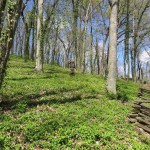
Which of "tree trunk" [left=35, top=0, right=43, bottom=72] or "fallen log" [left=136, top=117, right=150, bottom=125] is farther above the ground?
"tree trunk" [left=35, top=0, right=43, bottom=72]

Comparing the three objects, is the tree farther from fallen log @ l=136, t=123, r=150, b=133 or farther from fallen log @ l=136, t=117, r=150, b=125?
fallen log @ l=136, t=123, r=150, b=133

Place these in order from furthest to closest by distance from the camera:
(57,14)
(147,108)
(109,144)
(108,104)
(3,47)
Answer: (57,14) < (108,104) < (147,108) < (3,47) < (109,144)

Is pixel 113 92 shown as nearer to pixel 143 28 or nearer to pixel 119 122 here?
pixel 119 122

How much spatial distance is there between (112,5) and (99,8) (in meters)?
25.8

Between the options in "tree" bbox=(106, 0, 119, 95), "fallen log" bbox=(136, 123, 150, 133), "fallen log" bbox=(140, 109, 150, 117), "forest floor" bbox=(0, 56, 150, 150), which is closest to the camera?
"forest floor" bbox=(0, 56, 150, 150)

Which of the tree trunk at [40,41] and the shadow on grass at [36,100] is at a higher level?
the tree trunk at [40,41]

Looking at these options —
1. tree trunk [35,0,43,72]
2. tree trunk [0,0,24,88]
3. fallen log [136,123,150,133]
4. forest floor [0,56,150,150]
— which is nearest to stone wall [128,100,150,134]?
fallen log [136,123,150,133]

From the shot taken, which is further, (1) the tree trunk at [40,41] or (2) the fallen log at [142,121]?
(1) the tree trunk at [40,41]

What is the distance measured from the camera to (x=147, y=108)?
10.9 metres

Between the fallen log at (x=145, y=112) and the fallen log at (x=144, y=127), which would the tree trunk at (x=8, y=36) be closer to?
the fallen log at (x=144, y=127)

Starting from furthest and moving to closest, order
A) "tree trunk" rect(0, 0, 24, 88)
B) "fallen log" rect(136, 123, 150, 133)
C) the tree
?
the tree
"fallen log" rect(136, 123, 150, 133)
"tree trunk" rect(0, 0, 24, 88)

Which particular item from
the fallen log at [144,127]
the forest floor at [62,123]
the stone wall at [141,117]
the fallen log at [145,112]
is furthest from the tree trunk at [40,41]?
the fallen log at [144,127]

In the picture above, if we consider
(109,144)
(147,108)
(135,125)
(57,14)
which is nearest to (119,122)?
(135,125)

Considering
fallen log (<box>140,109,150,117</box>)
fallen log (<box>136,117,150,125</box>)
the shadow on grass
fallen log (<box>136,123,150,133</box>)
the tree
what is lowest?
fallen log (<box>136,123,150,133</box>)
